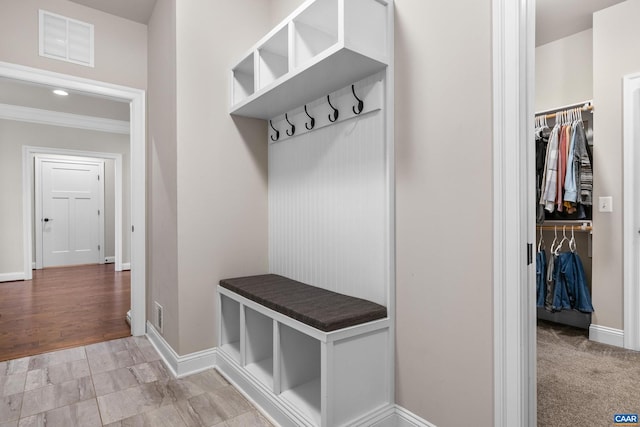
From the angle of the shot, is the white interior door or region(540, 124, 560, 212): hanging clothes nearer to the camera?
region(540, 124, 560, 212): hanging clothes

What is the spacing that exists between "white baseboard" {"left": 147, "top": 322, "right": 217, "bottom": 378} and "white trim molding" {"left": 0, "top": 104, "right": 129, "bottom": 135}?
14.9ft

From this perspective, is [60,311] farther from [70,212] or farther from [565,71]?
[565,71]

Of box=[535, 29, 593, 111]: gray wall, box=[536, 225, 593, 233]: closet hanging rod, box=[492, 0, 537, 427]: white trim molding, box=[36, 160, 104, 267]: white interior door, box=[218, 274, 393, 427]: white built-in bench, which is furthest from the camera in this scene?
box=[36, 160, 104, 267]: white interior door

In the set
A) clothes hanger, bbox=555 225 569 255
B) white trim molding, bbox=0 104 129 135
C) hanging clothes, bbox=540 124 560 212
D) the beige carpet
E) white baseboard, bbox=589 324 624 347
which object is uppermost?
white trim molding, bbox=0 104 129 135

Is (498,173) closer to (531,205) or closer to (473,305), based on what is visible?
(531,205)

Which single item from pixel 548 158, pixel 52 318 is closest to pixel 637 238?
pixel 548 158

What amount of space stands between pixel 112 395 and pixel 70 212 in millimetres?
5695

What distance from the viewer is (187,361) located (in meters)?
2.09

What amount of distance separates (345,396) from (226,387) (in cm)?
85

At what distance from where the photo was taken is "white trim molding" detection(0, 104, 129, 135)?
482 centimetres

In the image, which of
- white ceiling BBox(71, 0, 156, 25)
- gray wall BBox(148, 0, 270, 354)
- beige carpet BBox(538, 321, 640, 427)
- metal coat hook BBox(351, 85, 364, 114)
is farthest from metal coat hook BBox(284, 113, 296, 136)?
beige carpet BBox(538, 321, 640, 427)

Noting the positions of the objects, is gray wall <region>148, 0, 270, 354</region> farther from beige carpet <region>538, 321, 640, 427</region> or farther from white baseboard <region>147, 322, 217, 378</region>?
beige carpet <region>538, 321, 640, 427</region>

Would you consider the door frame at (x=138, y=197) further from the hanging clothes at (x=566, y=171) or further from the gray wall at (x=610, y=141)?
the gray wall at (x=610, y=141)

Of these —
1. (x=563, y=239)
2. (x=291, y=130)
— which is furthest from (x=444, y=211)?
(x=563, y=239)
